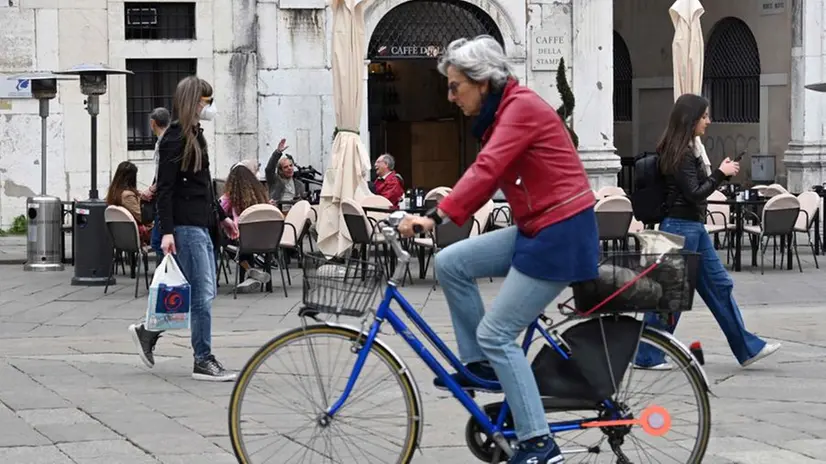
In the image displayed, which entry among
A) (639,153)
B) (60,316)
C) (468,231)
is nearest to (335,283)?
(60,316)

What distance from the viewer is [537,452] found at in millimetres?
5559

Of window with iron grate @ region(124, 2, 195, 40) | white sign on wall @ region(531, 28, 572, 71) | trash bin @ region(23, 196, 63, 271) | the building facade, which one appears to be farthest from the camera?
white sign on wall @ region(531, 28, 572, 71)

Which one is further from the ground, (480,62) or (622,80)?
(622,80)

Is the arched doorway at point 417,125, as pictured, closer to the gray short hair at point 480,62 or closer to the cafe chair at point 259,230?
the cafe chair at point 259,230

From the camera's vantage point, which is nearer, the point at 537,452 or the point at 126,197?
the point at 537,452

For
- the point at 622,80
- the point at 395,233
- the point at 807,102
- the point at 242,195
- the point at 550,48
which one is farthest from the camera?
the point at 622,80

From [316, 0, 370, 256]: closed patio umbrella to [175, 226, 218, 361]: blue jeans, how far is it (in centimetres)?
720

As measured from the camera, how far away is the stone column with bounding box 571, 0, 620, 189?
2217cm

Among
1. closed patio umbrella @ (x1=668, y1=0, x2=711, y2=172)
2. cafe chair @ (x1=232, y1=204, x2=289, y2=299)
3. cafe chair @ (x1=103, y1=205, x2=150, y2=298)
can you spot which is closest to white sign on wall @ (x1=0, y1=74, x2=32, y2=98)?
cafe chair @ (x1=103, y1=205, x2=150, y2=298)

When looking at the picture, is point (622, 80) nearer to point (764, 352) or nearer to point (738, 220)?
point (738, 220)

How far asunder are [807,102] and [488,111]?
18.6 m

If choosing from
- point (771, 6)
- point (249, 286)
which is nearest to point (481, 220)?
point (249, 286)

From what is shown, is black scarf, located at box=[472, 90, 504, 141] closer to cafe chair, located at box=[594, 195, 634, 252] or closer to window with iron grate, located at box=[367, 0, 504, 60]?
cafe chair, located at box=[594, 195, 634, 252]

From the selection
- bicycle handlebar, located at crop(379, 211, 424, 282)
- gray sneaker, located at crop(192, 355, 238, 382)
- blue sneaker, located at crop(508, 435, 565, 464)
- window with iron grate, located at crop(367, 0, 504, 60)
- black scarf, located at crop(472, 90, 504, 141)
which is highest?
window with iron grate, located at crop(367, 0, 504, 60)
